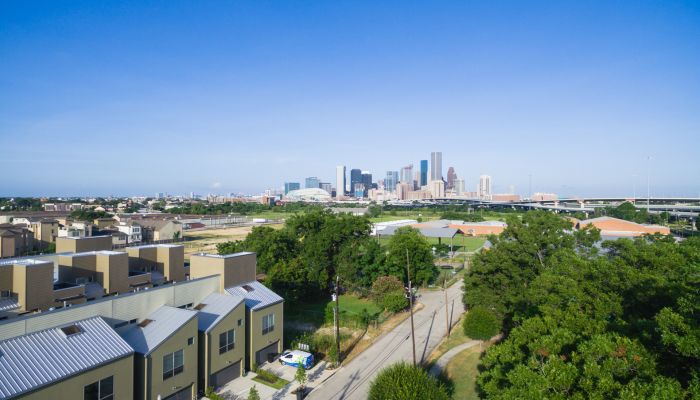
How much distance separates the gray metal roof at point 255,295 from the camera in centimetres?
1947

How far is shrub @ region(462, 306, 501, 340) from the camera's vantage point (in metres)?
21.5

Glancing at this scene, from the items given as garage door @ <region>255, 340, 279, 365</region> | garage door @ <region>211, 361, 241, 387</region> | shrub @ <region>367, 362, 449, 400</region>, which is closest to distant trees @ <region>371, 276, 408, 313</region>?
garage door @ <region>255, 340, 279, 365</region>

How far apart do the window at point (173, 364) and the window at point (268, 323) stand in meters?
4.95

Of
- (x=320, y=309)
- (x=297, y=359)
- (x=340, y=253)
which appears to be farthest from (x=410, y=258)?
(x=297, y=359)

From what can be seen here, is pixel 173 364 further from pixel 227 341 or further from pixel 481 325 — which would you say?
pixel 481 325

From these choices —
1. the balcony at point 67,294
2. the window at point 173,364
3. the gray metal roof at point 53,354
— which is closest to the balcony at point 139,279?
the balcony at point 67,294

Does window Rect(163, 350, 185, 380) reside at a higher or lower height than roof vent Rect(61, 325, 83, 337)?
lower

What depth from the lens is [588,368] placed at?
883cm

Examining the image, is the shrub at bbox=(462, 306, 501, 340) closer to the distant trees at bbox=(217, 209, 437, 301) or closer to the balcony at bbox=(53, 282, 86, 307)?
the distant trees at bbox=(217, 209, 437, 301)

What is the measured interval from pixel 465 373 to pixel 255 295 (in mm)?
11082

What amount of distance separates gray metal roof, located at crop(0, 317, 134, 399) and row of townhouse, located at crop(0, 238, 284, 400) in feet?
0.08

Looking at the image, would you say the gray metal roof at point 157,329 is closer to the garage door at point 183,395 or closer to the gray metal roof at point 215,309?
the gray metal roof at point 215,309

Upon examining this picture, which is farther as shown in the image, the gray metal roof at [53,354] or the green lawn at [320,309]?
the green lawn at [320,309]

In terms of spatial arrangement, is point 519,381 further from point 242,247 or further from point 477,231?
point 477,231
